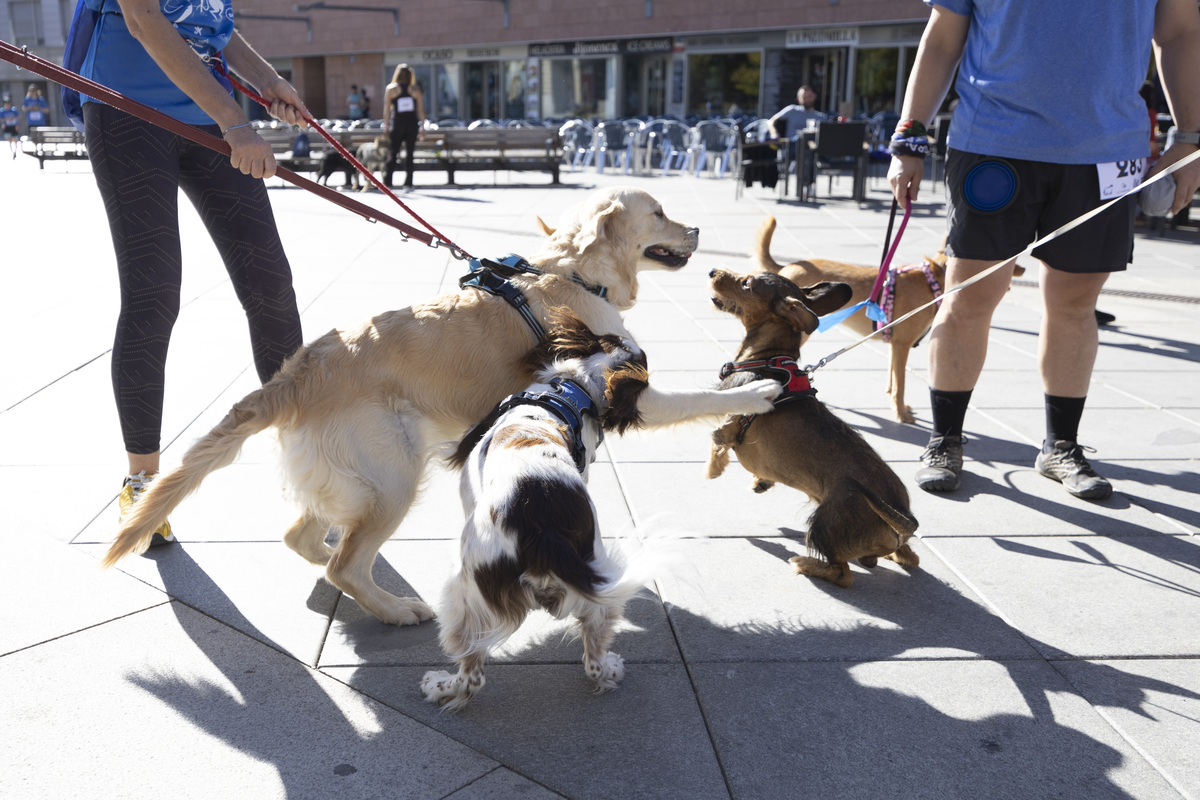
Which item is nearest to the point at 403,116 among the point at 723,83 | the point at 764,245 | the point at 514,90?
the point at 764,245

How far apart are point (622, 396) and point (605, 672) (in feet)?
2.74

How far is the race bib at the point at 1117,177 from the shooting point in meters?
3.77

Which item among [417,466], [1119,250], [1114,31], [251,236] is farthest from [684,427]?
[1114,31]

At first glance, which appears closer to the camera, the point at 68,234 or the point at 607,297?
the point at 607,297

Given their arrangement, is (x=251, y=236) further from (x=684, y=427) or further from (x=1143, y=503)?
(x=1143, y=503)

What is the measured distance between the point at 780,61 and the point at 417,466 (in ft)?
106

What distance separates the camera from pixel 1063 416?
418 centimetres

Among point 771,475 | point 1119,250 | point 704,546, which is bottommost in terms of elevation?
point 704,546

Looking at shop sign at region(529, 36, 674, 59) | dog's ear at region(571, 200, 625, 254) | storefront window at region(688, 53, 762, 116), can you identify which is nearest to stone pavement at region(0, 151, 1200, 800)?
dog's ear at region(571, 200, 625, 254)

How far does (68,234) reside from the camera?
1100cm

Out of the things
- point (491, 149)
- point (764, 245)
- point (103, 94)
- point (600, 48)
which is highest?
point (600, 48)

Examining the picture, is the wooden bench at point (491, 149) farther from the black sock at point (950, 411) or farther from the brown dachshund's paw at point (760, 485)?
the brown dachshund's paw at point (760, 485)

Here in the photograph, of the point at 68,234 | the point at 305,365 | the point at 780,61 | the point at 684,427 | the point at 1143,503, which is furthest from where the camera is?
the point at 780,61

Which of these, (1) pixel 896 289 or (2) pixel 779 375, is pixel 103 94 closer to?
(2) pixel 779 375
